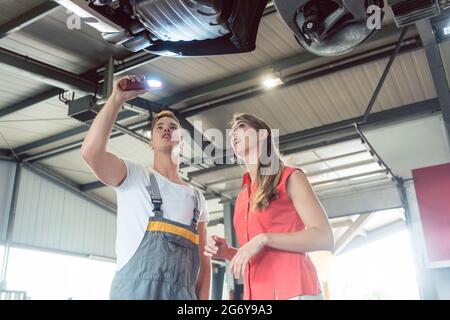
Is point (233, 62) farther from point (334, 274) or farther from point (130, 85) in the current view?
point (334, 274)

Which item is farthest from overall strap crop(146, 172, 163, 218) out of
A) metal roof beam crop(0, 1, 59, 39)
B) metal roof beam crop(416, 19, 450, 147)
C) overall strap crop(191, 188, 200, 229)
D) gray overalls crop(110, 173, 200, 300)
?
metal roof beam crop(0, 1, 59, 39)

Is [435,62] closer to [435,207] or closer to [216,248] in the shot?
[435,207]

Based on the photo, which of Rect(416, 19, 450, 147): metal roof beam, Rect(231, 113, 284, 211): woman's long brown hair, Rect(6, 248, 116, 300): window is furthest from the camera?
Rect(6, 248, 116, 300): window

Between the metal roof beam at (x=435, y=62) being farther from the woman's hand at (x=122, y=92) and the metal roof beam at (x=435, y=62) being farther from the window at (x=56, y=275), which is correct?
the window at (x=56, y=275)

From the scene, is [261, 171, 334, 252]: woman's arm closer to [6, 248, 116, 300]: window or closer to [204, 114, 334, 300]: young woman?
[204, 114, 334, 300]: young woman

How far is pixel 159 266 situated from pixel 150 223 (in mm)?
159

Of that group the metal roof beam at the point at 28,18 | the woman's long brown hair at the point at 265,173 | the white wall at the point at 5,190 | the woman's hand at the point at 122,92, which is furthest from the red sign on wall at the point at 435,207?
the white wall at the point at 5,190

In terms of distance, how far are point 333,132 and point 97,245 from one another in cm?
676

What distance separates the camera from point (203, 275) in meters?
1.75

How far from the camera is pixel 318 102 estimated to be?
580 centimetres

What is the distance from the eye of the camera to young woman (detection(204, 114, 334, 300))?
126cm

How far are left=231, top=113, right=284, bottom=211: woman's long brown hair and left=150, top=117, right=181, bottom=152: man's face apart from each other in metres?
0.31

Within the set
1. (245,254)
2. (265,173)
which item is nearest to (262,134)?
(265,173)

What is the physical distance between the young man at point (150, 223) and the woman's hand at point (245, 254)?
356 millimetres
